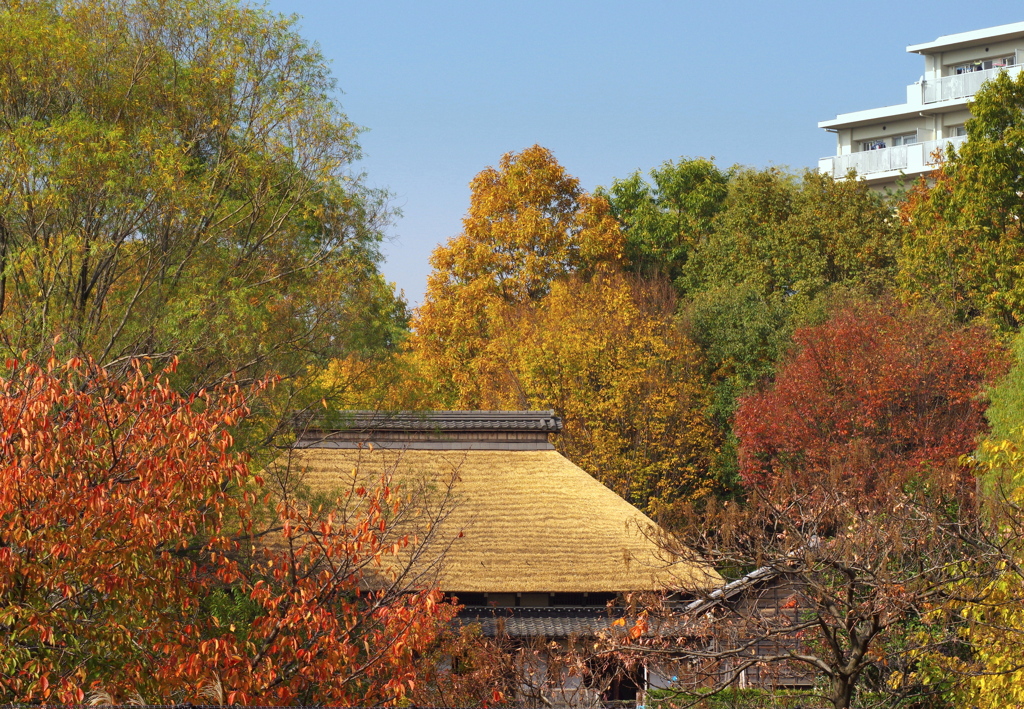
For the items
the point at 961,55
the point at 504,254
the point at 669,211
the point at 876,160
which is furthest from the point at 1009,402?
the point at 961,55

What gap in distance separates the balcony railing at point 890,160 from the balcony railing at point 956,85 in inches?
76.6

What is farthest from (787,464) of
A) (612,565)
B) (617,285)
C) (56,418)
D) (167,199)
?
(56,418)

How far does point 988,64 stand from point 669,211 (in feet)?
60.2

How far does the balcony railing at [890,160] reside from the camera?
47.2 meters

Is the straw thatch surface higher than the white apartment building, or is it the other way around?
the white apartment building

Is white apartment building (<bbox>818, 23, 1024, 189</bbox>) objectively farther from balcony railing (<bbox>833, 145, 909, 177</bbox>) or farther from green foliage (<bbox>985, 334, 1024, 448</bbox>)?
green foliage (<bbox>985, 334, 1024, 448</bbox>)

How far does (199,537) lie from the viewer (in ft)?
38.2

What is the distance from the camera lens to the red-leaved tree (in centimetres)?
2542

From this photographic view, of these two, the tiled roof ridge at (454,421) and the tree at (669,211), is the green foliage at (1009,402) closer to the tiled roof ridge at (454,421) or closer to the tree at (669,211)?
the tiled roof ridge at (454,421)

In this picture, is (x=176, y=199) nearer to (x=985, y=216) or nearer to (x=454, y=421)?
(x=454, y=421)

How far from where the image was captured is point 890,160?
155 feet

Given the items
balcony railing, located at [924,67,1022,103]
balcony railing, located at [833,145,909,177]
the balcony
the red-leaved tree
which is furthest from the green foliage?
balcony railing, located at [924,67,1022,103]

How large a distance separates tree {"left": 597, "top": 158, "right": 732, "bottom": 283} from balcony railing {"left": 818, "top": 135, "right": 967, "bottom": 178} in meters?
7.07

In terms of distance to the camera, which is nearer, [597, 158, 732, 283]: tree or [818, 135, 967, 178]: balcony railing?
[597, 158, 732, 283]: tree
